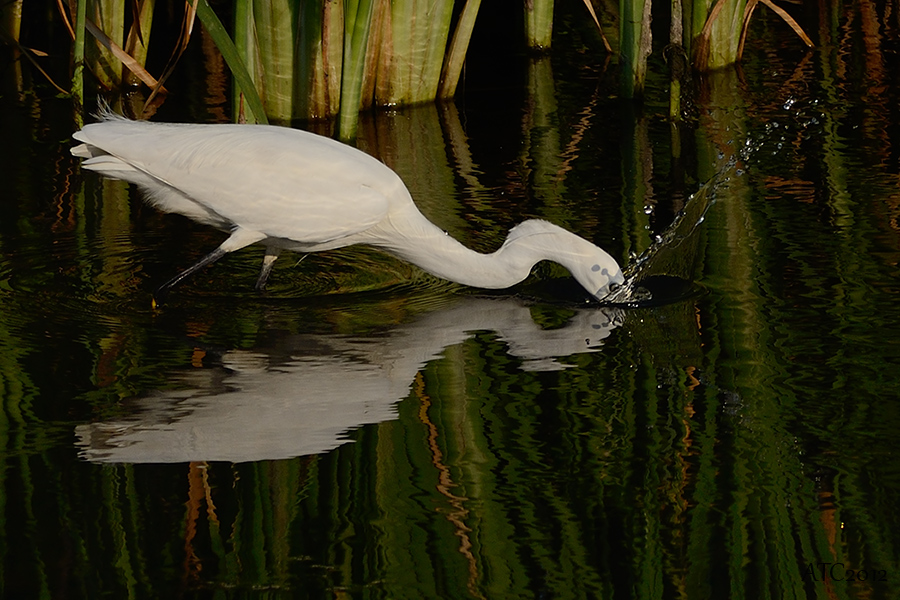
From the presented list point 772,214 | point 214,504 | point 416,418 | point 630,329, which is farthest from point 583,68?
point 214,504

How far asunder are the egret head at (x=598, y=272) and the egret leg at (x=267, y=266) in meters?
1.29

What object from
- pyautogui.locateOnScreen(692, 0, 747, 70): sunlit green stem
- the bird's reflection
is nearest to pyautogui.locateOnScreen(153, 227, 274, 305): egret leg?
the bird's reflection

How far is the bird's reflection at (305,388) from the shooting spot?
398 cm

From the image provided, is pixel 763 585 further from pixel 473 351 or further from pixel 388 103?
pixel 388 103

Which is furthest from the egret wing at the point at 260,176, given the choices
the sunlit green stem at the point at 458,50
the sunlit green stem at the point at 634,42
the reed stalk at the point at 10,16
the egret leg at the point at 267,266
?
the reed stalk at the point at 10,16

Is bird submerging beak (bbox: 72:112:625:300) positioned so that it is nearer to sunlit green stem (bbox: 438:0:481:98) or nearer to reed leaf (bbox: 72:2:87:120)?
reed leaf (bbox: 72:2:87:120)

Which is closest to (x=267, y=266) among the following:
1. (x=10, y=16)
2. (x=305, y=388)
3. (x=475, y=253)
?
(x=475, y=253)

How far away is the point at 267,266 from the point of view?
18.0ft

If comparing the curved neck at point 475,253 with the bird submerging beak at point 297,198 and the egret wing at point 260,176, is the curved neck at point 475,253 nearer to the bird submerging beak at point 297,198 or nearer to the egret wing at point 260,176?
the bird submerging beak at point 297,198

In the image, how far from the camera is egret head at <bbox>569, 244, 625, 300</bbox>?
203 inches

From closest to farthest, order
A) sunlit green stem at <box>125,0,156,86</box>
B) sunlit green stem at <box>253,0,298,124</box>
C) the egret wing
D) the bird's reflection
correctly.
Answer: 1. the bird's reflection
2. the egret wing
3. sunlit green stem at <box>253,0,298,124</box>
4. sunlit green stem at <box>125,0,156,86</box>

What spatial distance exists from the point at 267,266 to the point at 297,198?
0.50 meters

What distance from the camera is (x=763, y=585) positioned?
327cm

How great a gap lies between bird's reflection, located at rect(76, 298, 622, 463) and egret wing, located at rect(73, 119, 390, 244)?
1.60 ft
